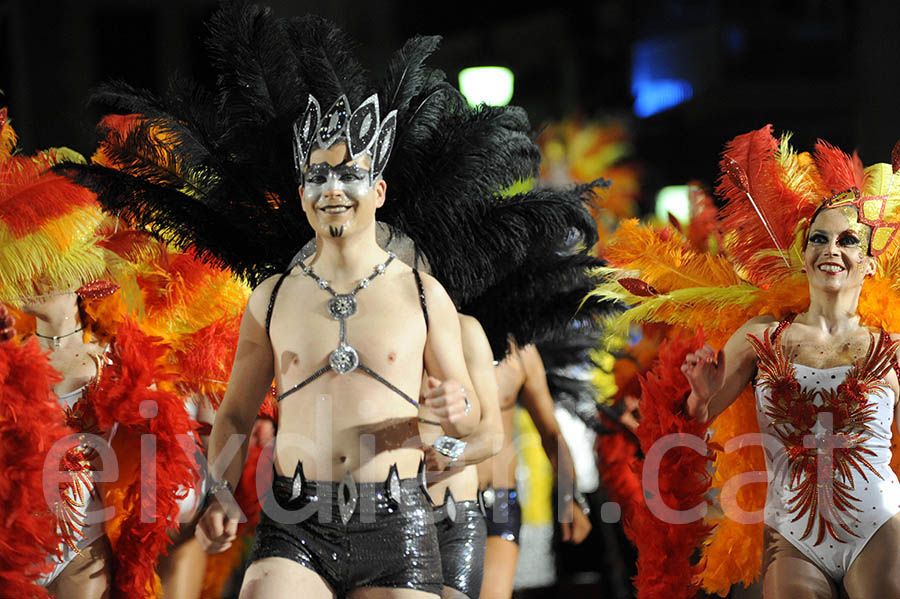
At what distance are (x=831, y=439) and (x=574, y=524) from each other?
4.79ft

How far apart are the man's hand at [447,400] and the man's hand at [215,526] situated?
62 cm

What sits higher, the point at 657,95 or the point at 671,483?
the point at 657,95

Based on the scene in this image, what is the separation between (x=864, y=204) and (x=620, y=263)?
840 mm

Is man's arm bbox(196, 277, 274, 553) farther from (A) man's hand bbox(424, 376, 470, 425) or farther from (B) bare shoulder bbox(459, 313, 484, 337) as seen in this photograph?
(B) bare shoulder bbox(459, 313, 484, 337)

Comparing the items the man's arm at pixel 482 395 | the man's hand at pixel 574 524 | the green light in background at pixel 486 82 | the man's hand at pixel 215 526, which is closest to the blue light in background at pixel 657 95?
the green light in background at pixel 486 82

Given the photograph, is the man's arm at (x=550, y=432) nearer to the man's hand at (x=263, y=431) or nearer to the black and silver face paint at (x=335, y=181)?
the man's hand at (x=263, y=431)

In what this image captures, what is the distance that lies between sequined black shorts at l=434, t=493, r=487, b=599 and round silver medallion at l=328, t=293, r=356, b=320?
893mm

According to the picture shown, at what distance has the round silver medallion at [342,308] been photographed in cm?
309

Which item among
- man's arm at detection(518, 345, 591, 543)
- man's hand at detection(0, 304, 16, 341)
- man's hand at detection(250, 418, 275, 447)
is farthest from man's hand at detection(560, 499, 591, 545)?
man's hand at detection(0, 304, 16, 341)

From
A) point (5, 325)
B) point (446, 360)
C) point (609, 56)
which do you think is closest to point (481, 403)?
point (446, 360)

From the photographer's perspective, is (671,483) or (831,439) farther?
(671,483)

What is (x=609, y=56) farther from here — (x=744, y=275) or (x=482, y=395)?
(x=482, y=395)

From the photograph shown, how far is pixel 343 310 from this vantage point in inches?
122

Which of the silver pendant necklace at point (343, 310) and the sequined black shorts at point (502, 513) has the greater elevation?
the silver pendant necklace at point (343, 310)
